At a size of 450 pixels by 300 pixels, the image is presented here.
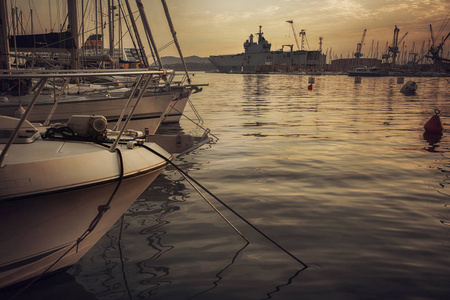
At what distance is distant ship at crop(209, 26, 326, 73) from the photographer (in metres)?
178

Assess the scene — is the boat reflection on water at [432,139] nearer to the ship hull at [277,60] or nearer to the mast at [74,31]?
the mast at [74,31]

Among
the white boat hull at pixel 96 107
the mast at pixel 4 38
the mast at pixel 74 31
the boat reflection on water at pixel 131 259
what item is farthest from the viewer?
the mast at pixel 74 31

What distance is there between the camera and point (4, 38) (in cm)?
1290

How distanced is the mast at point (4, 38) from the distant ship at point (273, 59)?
16880 cm

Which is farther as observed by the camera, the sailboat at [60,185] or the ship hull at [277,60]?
the ship hull at [277,60]

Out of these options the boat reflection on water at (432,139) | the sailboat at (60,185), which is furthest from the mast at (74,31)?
the boat reflection on water at (432,139)

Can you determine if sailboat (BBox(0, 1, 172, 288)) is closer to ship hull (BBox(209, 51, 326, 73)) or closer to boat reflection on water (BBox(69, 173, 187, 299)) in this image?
boat reflection on water (BBox(69, 173, 187, 299))

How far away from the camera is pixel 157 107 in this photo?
634 inches

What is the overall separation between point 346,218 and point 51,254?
5.19m

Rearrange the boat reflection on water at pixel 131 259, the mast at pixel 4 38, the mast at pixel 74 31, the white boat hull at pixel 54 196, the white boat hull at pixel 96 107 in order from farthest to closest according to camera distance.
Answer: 1. the mast at pixel 74 31
2. the mast at pixel 4 38
3. the white boat hull at pixel 96 107
4. the boat reflection on water at pixel 131 259
5. the white boat hull at pixel 54 196

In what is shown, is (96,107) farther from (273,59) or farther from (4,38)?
(273,59)

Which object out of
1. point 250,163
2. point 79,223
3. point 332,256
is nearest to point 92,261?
point 79,223

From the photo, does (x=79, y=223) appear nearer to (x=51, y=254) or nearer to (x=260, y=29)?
(x=51, y=254)

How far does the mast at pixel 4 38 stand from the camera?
12.7 meters
